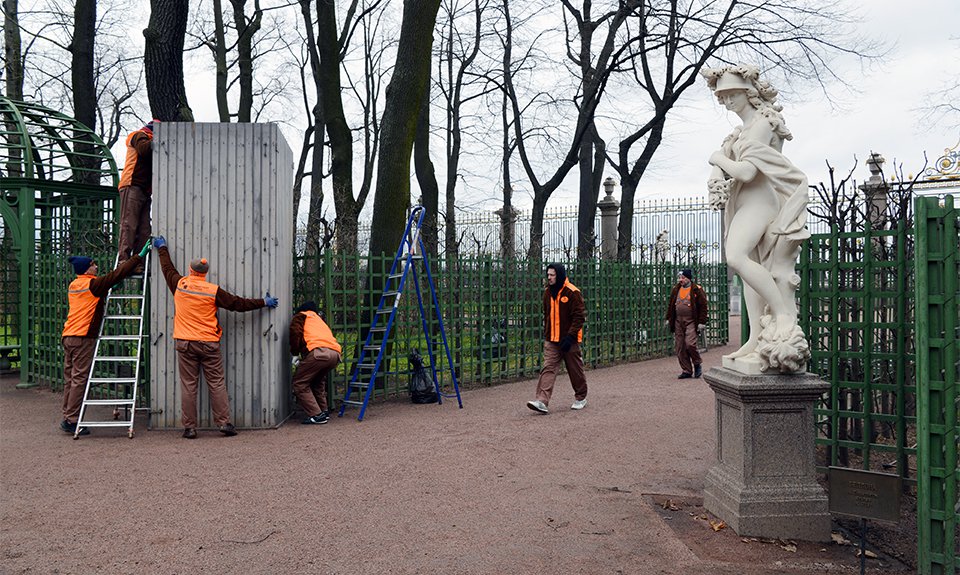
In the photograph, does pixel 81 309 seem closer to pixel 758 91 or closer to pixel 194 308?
pixel 194 308

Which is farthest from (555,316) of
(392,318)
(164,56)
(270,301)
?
(164,56)

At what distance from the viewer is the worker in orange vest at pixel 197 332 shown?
7.73 m

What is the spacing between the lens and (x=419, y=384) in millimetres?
9961

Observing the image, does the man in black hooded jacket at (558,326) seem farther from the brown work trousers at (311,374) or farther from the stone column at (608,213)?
the stone column at (608,213)

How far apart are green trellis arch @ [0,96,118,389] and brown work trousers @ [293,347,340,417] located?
4.65 meters

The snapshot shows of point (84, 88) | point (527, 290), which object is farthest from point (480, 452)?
point (84, 88)

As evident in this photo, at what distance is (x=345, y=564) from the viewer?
4.27 m

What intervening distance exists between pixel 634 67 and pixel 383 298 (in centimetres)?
1363

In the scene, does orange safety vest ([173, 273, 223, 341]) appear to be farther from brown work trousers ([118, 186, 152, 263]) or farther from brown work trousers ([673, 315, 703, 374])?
brown work trousers ([673, 315, 703, 374])

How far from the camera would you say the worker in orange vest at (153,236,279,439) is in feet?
25.4

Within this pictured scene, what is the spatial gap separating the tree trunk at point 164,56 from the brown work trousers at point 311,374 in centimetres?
513

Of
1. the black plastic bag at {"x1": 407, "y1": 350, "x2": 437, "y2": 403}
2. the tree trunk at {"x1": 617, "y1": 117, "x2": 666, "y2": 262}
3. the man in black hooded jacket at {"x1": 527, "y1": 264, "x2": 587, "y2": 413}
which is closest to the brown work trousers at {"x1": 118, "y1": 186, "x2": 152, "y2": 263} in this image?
the black plastic bag at {"x1": 407, "y1": 350, "x2": 437, "y2": 403}

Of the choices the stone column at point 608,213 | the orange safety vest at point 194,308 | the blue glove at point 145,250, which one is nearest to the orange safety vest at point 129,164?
the blue glove at point 145,250

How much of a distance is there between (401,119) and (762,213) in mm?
7493
